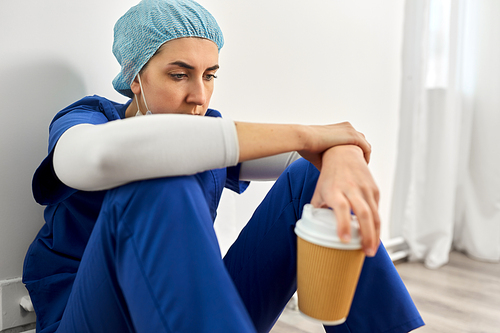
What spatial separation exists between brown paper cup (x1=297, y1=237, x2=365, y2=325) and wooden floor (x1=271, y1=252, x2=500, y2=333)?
0.84 meters

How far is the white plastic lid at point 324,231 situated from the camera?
0.54 m

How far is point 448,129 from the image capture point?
6.86 feet

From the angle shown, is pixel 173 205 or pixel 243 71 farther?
pixel 243 71

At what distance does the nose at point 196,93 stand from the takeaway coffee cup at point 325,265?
46 centimetres

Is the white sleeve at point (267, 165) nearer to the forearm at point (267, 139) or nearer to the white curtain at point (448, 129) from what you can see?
the forearm at point (267, 139)

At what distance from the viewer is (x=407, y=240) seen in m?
2.16

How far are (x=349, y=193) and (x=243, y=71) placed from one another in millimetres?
970

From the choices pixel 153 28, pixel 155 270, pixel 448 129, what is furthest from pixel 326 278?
pixel 448 129

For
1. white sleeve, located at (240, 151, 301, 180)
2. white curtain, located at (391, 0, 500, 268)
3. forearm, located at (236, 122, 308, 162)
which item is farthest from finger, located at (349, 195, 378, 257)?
white curtain, located at (391, 0, 500, 268)

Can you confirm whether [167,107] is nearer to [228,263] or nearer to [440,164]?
[228,263]

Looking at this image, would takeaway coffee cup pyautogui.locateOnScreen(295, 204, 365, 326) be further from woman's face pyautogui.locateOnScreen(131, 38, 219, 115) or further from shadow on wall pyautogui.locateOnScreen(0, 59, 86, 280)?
shadow on wall pyautogui.locateOnScreen(0, 59, 86, 280)

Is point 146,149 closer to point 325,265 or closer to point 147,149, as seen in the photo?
point 147,149

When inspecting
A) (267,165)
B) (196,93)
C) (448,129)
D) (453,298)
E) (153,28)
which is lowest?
(453,298)

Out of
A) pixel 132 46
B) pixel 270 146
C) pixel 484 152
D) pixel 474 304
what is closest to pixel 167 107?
pixel 132 46
